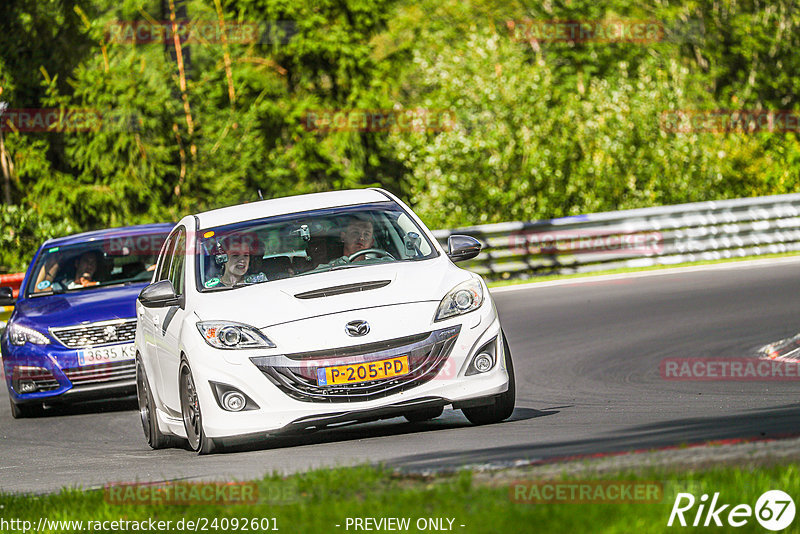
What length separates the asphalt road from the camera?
293 inches

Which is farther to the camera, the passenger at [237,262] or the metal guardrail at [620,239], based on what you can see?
the metal guardrail at [620,239]


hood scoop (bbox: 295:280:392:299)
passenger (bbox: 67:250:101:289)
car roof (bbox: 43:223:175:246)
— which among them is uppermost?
hood scoop (bbox: 295:280:392:299)

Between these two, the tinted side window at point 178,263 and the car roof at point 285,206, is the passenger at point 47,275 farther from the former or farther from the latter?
the car roof at point 285,206

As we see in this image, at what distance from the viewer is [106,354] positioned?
12.7 m

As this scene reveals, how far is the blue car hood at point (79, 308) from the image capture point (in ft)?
42.1

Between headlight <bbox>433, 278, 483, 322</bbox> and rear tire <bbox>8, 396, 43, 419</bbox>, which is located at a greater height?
headlight <bbox>433, 278, 483, 322</bbox>

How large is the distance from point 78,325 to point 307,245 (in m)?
4.24

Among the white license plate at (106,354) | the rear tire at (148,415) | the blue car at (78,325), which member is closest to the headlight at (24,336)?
the blue car at (78,325)

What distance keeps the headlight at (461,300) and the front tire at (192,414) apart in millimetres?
1590

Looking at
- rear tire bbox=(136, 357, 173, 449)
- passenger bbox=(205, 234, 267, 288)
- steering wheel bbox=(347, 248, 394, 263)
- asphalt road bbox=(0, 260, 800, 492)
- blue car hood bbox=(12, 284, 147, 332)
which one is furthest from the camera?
blue car hood bbox=(12, 284, 147, 332)

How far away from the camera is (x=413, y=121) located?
3153 cm

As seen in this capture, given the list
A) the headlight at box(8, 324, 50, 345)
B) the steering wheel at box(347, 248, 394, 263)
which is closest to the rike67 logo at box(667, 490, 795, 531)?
the steering wheel at box(347, 248, 394, 263)

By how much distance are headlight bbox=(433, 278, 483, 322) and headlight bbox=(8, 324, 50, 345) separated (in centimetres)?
572

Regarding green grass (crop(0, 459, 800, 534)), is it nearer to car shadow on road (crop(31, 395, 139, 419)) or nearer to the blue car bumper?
the blue car bumper
